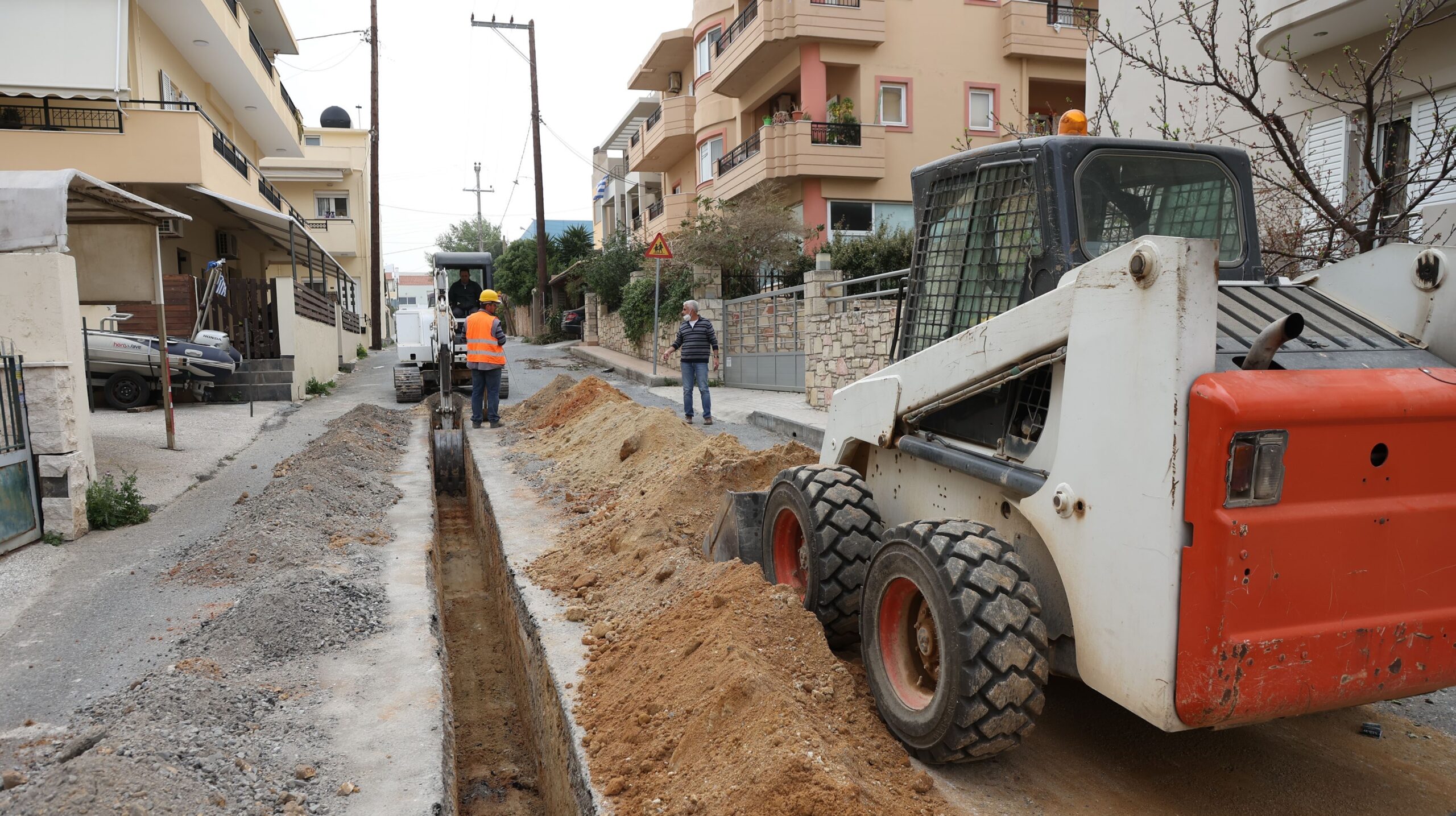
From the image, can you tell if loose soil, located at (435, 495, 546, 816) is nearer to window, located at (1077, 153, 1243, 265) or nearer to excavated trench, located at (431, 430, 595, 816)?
excavated trench, located at (431, 430, 595, 816)

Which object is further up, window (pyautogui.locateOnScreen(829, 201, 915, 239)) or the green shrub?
window (pyautogui.locateOnScreen(829, 201, 915, 239))

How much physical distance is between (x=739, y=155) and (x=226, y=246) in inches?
517

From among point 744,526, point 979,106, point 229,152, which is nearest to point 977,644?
point 744,526

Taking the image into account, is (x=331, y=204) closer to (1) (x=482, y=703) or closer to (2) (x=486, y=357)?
(2) (x=486, y=357)

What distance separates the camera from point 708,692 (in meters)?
3.81

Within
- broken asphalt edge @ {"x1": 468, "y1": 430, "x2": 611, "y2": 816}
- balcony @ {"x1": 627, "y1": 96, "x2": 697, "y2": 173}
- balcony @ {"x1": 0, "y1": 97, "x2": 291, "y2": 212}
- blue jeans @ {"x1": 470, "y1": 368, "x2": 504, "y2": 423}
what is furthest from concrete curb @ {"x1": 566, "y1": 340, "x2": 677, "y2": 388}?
broken asphalt edge @ {"x1": 468, "y1": 430, "x2": 611, "y2": 816}

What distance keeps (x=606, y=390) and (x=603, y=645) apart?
10.0m

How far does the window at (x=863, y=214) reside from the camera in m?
25.0

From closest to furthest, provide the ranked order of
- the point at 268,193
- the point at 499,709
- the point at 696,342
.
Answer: the point at 499,709, the point at 696,342, the point at 268,193

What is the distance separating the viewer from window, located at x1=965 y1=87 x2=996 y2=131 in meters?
25.8

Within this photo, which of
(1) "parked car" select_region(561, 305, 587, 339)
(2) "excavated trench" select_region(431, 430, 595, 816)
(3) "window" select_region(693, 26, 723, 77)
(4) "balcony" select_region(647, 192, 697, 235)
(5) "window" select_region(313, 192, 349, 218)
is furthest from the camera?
(5) "window" select_region(313, 192, 349, 218)

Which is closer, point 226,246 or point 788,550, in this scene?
point 788,550

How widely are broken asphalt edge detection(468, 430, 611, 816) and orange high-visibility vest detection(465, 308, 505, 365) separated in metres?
4.55

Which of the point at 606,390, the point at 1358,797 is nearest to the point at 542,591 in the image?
the point at 1358,797
